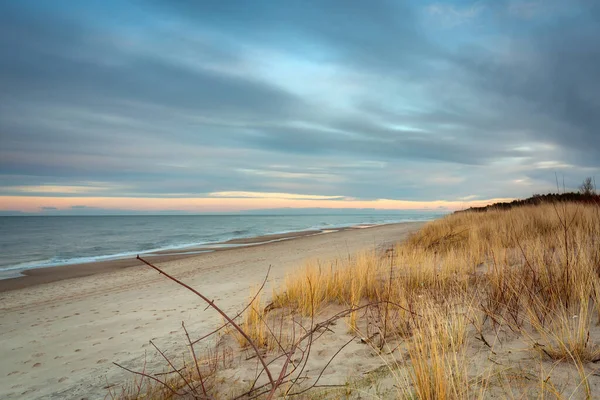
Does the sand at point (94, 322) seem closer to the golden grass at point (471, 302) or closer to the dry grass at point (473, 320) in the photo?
the dry grass at point (473, 320)

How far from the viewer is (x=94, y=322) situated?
6.71 metres

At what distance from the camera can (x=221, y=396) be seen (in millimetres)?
2691

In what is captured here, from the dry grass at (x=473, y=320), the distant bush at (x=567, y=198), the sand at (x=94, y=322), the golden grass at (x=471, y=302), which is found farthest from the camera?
the distant bush at (x=567, y=198)

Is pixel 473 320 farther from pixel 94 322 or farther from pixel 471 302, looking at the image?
pixel 94 322

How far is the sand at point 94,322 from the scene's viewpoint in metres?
4.08

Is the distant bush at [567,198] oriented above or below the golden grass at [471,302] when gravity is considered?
above

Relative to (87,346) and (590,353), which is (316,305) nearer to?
(590,353)

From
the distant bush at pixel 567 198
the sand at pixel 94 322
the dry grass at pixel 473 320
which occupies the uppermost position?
the distant bush at pixel 567 198

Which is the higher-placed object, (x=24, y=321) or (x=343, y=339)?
(x=343, y=339)

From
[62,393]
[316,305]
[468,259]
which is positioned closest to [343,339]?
[316,305]

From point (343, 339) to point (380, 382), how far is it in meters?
1.22

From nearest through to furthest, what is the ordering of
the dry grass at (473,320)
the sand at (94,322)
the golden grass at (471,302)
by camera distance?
1. the dry grass at (473,320)
2. the golden grass at (471,302)
3. the sand at (94,322)

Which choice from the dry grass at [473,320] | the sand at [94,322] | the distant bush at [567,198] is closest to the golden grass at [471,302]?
the dry grass at [473,320]

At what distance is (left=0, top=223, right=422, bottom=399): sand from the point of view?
4082 mm
